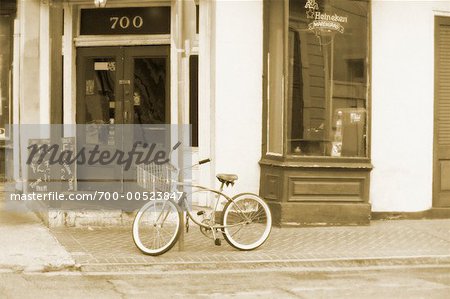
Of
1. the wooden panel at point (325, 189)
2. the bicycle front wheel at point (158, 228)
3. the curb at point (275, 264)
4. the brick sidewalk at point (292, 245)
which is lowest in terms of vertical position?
the curb at point (275, 264)

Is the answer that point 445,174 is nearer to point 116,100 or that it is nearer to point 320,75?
point 320,75

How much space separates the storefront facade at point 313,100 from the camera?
1171 cm

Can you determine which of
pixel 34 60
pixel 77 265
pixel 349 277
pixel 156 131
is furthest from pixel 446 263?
pixel 34 60

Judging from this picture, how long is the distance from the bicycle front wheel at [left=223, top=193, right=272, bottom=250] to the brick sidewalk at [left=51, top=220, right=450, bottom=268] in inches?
5.3

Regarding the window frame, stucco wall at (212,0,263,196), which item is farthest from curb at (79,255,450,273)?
stucco wall at (212,0,263,196)

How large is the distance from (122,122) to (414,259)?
18.7 ft

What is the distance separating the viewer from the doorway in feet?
43.2

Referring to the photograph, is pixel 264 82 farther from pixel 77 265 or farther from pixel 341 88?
pixel 77 265

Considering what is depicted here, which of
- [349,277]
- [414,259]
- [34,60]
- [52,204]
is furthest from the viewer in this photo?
[34,60]

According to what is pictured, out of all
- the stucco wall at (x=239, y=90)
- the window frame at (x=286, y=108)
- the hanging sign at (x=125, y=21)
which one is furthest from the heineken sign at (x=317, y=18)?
the hanging sign at (x=125, y=21)

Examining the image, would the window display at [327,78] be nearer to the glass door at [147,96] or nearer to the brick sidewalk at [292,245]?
the brick sidewalk at [292,245]

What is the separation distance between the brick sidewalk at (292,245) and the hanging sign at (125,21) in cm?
351

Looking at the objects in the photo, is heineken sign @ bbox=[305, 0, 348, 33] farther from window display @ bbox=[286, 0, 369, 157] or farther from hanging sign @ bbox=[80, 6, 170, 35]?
hanging sign @ bbox=[80, 6, 170, 35]

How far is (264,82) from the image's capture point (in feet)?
39.4
